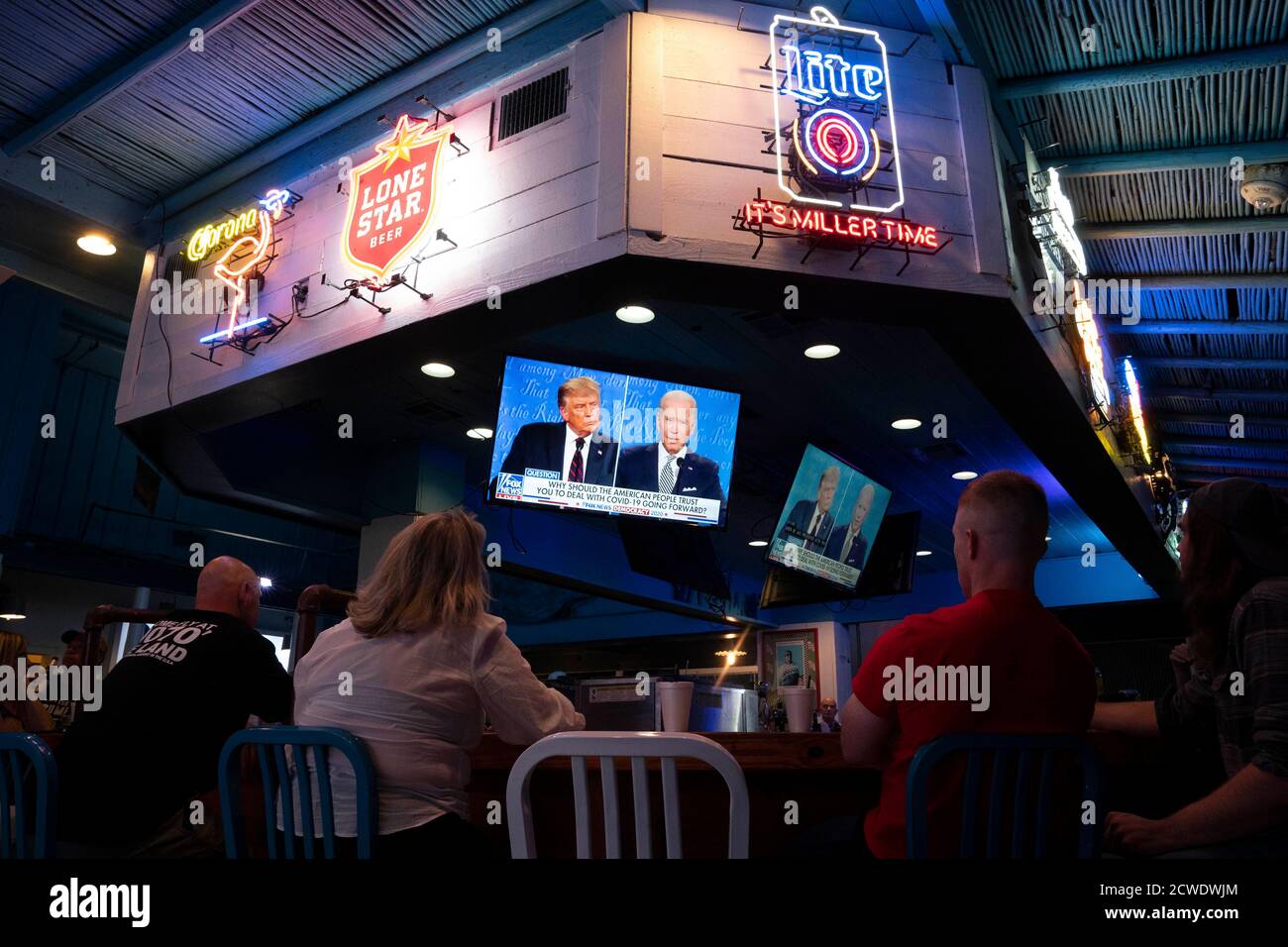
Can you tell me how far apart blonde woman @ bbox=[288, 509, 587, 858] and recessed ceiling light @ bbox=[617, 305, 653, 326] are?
2.99m

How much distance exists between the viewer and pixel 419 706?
1960 mm

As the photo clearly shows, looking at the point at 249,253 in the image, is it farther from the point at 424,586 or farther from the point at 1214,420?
the point at 1214,420

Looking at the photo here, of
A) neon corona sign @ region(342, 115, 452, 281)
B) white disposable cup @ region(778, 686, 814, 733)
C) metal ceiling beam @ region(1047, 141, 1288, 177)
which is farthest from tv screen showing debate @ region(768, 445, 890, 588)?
white disposable cup @ region(778, 686, 814, 733)

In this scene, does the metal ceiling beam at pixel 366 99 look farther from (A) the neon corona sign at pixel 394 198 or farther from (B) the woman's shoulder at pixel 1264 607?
(B) the woman's shoulder at pixel 1264 607

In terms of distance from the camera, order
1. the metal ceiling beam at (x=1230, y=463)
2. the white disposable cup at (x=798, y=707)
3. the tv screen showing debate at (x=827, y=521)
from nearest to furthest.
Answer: the white disposable cup at (x=798, y=707)
the tv screen showing debate at (x=827, y=521)
the metal ceiling beam at (x=1230, y=463)

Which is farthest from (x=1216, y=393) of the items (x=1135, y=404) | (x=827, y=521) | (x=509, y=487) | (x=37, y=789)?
(x=37, y=789)

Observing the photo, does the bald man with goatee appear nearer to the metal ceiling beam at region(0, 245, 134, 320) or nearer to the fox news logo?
the fox news logo

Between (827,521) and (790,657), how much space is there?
154 inches

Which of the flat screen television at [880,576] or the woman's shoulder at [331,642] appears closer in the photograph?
the woman's shoulder at [331,642]

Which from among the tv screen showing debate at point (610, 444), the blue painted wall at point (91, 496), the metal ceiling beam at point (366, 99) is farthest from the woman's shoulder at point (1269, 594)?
the blue painted wall at point (91, 496)

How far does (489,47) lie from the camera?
14.3 ft

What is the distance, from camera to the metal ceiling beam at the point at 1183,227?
509cm

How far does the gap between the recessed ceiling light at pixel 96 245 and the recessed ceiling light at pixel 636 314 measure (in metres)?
3.37

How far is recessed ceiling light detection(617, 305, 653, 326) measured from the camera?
4984mm
